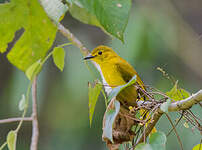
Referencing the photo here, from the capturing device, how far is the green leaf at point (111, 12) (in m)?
1.38

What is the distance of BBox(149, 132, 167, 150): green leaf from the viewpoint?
1215 mm

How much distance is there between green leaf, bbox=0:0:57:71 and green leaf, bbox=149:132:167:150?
98 centimetres

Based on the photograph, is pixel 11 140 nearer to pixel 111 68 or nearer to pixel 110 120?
pixel 110 120

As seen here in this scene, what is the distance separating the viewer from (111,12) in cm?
142

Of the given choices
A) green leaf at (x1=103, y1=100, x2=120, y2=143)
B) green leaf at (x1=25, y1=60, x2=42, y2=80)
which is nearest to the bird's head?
green leaf at (x1=25, y1=60, x2=42, y2=80)

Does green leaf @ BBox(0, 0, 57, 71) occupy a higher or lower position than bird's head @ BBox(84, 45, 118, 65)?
higher

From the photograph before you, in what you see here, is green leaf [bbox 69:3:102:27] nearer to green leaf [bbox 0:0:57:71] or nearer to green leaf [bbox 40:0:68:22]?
green leaf [bbox 0:0:57:71]

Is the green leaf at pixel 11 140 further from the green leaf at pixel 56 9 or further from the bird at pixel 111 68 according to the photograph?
the bird at pixel 111 68

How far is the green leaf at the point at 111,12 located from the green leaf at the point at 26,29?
63cm

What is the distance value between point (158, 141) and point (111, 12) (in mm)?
531

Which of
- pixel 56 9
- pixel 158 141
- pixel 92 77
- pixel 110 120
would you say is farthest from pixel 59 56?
pixel 92 77

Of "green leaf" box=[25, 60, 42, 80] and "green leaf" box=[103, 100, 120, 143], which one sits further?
"green leaf" box=[25, 60, 42, 80]

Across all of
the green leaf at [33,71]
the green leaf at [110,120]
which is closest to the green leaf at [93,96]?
the green leaf at [110,120]

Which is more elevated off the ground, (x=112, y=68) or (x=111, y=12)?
(x=111, y=12)
